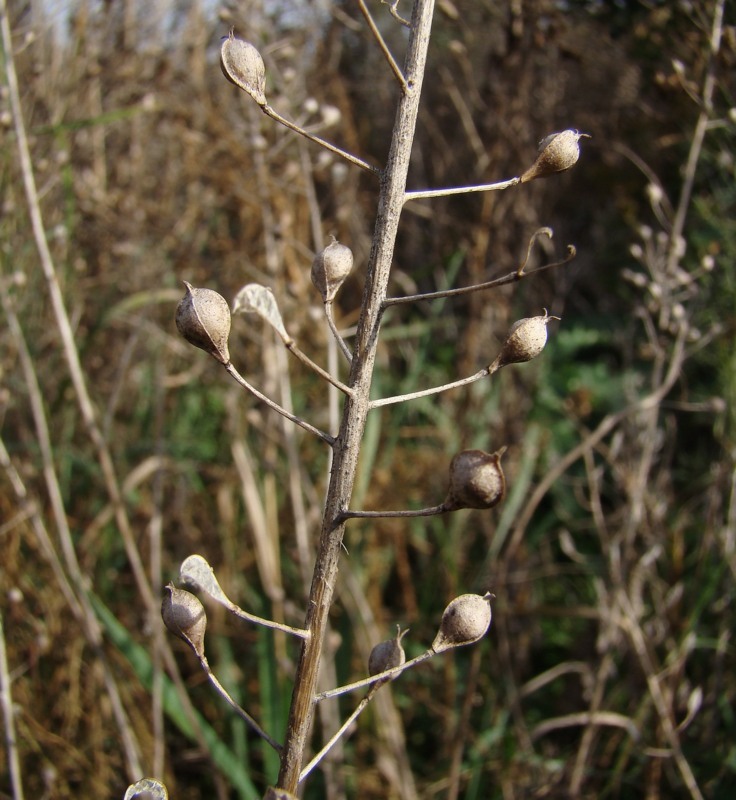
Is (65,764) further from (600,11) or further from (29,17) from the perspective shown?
(600,11)

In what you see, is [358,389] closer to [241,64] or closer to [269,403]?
[269,403]

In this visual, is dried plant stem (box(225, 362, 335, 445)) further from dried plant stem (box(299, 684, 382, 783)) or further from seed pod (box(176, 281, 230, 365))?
dried plant stem (box(299, 684, 382, 783))

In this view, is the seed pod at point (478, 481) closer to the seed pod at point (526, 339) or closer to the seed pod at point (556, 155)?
the seed pod at point (526, 339)

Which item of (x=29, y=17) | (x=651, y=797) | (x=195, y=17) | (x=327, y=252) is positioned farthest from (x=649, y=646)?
(x=195, y=17)

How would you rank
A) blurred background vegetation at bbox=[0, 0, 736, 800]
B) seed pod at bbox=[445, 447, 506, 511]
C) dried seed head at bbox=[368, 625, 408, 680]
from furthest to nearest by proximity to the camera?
blurred background vegetation at bbox=[0, 0, 736, 800]
dried seed head at bbox=[368, 625, 408, 680]
seed pod at bbox=[445, 447, 506, 511]

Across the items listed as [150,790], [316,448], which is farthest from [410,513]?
[316,448]

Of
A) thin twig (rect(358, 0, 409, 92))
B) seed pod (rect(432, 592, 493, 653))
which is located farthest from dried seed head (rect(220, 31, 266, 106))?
seed pod (rect(432, 592, 493, 653))

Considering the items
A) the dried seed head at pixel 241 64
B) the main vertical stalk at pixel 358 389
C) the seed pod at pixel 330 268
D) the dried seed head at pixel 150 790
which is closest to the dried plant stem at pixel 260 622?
the main vertical stalk at pixel 358 389
